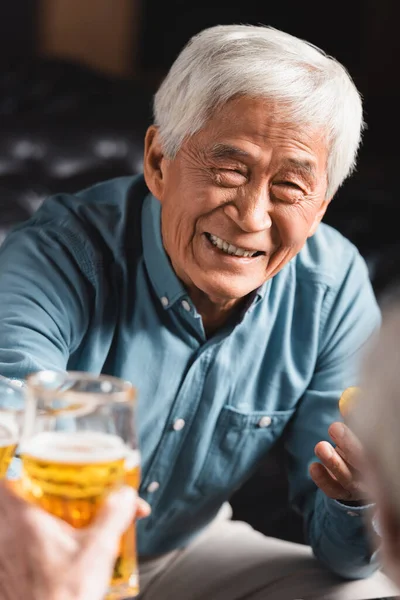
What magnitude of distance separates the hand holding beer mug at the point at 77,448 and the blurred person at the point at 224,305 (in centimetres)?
48

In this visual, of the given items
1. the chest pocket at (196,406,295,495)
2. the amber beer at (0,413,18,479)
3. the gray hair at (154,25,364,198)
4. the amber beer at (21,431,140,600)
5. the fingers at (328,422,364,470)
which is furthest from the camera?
the chest pocket at (196,406,295,495)

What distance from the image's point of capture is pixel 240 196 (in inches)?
66.1

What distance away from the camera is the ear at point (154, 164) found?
1809 millimetres

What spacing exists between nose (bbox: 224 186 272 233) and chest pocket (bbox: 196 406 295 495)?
42 centimetres

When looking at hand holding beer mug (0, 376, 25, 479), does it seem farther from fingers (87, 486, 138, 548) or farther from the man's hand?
the man's hand

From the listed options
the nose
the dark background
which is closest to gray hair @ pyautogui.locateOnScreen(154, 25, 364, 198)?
the nose

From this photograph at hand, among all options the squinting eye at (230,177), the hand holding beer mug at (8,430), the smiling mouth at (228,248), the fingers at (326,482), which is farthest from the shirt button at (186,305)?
the hand holding beer mug at (8,430)

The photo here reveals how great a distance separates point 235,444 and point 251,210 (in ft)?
1.74

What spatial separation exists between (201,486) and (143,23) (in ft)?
9.73

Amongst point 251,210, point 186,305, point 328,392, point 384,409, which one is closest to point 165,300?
point 186,305

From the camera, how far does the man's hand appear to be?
1.51m

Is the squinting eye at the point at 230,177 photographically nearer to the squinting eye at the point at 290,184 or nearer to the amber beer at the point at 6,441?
the squinting eye at the point at 290,184

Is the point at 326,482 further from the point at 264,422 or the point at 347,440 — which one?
the point at 264,422

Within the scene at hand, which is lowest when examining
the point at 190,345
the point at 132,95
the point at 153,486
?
the point at 153,486
